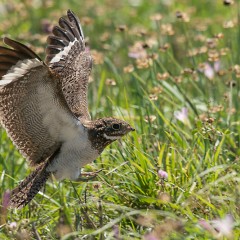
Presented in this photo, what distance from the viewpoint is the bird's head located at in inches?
218

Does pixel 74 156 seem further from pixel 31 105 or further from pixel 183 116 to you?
pixel 183 116

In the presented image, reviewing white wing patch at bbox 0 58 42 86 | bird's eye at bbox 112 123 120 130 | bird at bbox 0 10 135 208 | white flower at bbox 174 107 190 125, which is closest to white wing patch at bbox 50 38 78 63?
bird at bbox 0 10 135 208

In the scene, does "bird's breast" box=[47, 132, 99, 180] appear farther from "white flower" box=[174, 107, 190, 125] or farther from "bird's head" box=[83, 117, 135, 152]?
"white flower" box=[174, 107, 190, 125]

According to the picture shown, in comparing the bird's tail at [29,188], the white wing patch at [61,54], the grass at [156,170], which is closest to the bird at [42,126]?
the bird's tail at [29,188]

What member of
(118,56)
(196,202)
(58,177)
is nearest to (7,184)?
(58,177)

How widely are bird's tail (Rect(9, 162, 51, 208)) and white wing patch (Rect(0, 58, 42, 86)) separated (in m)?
0.62

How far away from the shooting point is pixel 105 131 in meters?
5.55

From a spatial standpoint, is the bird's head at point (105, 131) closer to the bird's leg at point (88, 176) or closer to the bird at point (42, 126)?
the bird at point (42, 126)

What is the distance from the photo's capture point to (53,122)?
539 cm

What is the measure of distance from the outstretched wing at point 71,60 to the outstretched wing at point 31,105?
451 mm

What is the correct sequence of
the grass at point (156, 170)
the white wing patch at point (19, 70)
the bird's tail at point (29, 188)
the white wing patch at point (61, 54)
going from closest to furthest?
the grass at point (156, 170) → the white wing patch at point (19, 70) → the bird's tail at point (29, 188) → the white wing patch at point (61, 54)

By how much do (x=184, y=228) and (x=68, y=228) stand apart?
547mm

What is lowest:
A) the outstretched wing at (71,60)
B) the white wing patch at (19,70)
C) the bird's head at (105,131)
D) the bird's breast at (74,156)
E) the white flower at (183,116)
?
the white flower at (183,116)

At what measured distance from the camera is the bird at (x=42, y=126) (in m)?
5.14
